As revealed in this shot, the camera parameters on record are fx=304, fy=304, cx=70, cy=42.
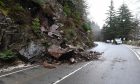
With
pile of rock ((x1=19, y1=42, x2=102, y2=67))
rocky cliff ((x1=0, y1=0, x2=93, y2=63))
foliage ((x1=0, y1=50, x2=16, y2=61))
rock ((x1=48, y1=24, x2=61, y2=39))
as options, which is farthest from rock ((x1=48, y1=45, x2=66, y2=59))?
rock ((x1=48, y1=24, x2=61, y2=39))

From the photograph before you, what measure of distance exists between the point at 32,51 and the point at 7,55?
1961 millimetres

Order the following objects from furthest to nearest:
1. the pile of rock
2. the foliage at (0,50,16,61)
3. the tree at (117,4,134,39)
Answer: the tree at (117,4,134,39)
the pile of rock
the foliage at (0,50,16,61)

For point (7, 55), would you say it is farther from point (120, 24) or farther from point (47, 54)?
point (120, 24)

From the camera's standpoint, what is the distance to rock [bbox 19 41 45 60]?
18495mm

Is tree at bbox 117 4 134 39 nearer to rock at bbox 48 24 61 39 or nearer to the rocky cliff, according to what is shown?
the rocky cliff

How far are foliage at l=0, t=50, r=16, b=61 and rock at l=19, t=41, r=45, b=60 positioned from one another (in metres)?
0.75

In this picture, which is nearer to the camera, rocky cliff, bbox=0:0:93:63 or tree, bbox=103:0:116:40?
rocky cliff, bbox=0:0:93:63

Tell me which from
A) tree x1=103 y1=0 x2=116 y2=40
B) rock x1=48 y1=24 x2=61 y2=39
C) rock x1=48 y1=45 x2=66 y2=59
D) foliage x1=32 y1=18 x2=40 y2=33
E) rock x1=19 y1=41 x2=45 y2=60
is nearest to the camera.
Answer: rock x1=19 y1=41 x2=45 y2=60

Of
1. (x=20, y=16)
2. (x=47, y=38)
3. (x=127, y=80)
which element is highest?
(x=20, y=16)

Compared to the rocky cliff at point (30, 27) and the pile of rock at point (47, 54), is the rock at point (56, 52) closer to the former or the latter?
the pile of rock at point (47, 54)

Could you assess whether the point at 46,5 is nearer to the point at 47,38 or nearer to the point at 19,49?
the point at 47,38

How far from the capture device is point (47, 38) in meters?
22.2

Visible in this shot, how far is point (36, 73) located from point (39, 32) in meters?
7.69

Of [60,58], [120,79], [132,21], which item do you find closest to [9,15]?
[60,58]
